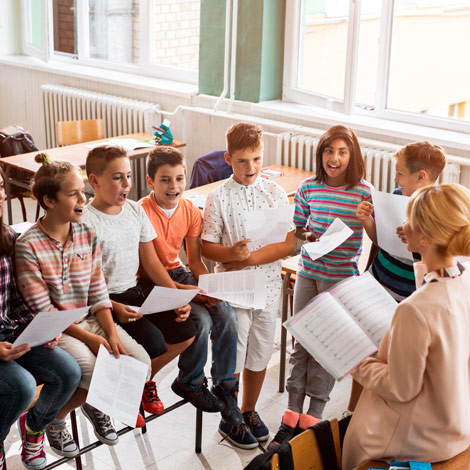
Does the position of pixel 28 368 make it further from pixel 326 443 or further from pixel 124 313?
pixel 326 443

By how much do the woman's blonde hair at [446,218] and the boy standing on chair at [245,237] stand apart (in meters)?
1.00

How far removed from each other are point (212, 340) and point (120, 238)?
0.56 metres

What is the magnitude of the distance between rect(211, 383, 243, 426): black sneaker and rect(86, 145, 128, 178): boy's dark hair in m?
0.98

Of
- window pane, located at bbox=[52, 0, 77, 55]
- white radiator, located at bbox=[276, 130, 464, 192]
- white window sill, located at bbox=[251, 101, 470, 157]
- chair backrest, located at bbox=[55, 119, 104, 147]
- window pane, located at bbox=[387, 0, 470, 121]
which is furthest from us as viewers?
window pane, located at bbox=[52, 0, 77, 55]

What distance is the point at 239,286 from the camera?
2.58 m

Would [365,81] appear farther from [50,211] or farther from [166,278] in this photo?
[50,211]

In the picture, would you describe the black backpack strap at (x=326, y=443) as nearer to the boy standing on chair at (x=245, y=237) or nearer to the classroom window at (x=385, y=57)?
the boy standing on chair at (x=245, y=237)

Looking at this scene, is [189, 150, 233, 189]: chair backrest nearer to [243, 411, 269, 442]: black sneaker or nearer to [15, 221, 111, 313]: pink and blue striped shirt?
[243, 411, 269, 442]: black sneaker

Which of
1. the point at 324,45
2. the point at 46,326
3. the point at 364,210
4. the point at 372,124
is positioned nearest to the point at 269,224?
the point at 364,210

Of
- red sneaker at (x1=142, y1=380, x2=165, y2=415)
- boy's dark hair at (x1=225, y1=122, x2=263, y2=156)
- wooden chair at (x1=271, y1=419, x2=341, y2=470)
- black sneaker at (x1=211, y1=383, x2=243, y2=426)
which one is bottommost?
black sneaker at (x1=211, y1=383, x2=243, y2=426)

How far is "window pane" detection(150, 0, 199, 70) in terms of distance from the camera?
5.72 metres

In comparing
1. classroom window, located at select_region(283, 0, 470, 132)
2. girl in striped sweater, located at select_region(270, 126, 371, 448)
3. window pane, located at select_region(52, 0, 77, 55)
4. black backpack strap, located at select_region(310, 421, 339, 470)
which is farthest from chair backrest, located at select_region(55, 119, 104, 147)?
black backpack strap, located at select_region(310, 421, 339, 470)

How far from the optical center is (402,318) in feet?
5.60

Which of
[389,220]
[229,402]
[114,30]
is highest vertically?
[114,30]
